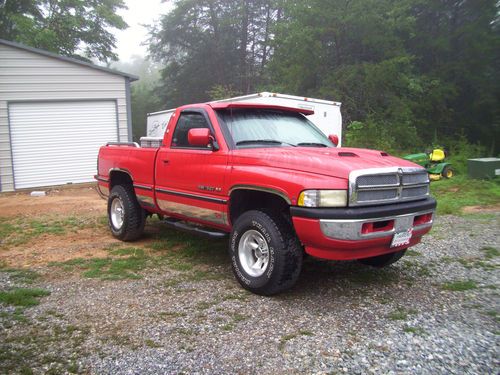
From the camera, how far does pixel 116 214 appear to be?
6723mm

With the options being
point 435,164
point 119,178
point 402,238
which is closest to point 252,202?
point 402,238

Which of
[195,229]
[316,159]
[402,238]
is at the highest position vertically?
[316,159]

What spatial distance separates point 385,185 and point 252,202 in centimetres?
143

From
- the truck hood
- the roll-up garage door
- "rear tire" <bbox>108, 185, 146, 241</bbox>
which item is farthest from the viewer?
the roll-up garage door

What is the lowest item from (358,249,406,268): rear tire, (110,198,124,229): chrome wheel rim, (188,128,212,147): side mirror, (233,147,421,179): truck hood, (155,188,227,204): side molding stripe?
(358,249,406,268): rear tire

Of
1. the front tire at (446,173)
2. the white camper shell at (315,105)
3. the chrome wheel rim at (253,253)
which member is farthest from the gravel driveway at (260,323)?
the front tire at (446,173)

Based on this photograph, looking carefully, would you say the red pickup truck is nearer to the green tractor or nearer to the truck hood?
the truck hood

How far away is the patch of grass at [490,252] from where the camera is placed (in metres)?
5.47

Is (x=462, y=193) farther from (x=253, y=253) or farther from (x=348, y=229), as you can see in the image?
(x=348, y=229)

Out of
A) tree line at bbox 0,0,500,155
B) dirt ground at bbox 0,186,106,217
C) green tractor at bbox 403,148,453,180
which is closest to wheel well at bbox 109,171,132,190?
dirt ground at bbox 0,186,106,217

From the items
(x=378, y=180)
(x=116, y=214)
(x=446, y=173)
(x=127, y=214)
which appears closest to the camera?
(x=378, y=180)

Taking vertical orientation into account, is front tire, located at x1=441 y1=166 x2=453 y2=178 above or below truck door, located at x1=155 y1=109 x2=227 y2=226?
below

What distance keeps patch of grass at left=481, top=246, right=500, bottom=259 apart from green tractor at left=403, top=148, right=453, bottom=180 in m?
7.43

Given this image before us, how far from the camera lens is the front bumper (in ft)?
11.6
